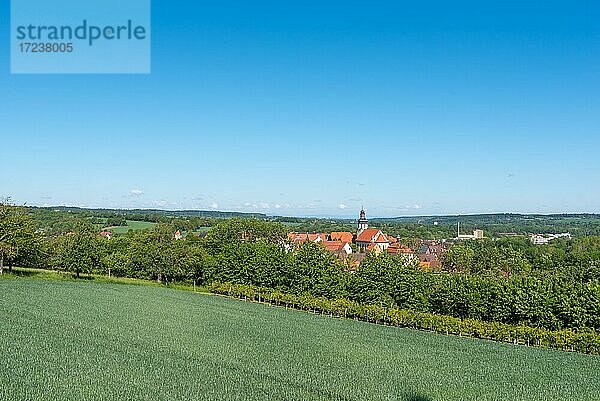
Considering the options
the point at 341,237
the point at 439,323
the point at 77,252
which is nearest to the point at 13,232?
the point at 77,252

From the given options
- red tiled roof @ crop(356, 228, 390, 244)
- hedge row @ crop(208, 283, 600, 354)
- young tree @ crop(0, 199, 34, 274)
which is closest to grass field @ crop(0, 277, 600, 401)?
hedge row @ crop(208, 283, 600, 354)

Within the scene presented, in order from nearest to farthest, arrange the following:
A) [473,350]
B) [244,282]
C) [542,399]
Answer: [542,399]
[473,350]
[244,282]

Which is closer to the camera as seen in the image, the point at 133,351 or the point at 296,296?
the point at 133,351

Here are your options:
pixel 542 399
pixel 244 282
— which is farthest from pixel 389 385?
pixel 244 282

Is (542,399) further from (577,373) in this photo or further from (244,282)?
(244,282)

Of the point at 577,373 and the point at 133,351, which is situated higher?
the point at 133,351

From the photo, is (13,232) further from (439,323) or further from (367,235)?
(367,235)

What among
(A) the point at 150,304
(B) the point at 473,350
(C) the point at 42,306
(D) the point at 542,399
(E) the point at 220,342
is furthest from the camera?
(A) the point at 150,304
